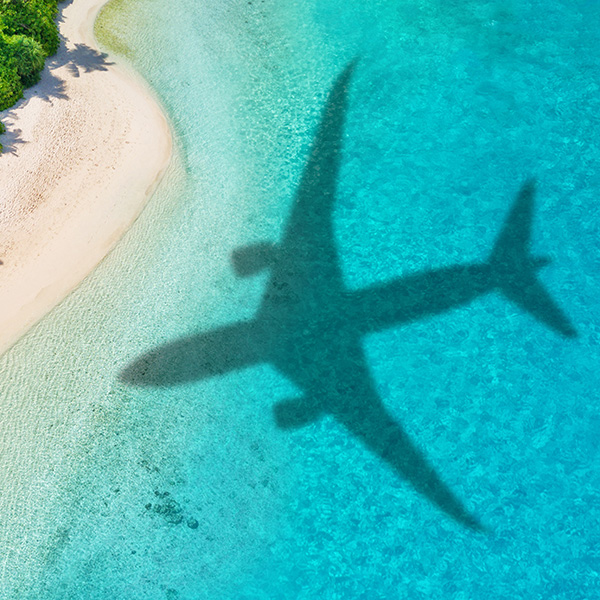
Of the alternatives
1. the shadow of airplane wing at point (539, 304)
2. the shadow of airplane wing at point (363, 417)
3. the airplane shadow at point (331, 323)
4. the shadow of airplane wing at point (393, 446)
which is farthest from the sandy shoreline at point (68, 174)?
the shadow of airplane wing at point (539, 304)

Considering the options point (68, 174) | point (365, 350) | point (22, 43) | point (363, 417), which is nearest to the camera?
point (363, 417)

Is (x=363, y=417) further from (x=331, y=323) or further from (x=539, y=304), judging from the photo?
(x=539, y=304)

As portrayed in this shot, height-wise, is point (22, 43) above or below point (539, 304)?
above

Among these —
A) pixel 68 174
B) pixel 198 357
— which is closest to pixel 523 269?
pixel 198 357

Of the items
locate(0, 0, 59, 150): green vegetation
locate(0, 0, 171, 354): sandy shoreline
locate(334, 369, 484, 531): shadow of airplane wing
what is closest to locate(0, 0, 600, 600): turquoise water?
locate(334, 369, 484, 531): shadow of airplane wing

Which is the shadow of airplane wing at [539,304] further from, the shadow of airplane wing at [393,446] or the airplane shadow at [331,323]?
the shadow of airplane wing at [393,446]
